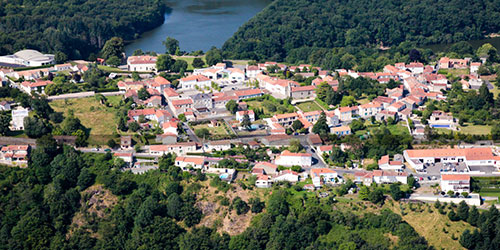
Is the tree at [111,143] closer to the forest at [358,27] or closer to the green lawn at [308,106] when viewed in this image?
the green lawn at [308,106]

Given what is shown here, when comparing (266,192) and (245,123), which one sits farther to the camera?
(245,123)

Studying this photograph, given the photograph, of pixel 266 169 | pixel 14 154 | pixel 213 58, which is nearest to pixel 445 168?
pixel 266 169

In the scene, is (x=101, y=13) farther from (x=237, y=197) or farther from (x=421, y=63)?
(x=237, y=197)

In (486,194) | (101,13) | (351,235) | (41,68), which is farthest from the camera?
(101,13)

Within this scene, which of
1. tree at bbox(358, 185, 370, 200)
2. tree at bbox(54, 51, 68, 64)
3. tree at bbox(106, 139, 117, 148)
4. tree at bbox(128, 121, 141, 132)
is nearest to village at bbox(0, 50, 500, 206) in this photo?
tree at bbox(128, 121, 141, 132)

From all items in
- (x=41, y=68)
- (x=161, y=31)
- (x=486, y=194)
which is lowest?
(x=161, y=31)

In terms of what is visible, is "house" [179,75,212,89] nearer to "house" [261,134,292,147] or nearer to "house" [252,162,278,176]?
"house" [261,134,292,147]

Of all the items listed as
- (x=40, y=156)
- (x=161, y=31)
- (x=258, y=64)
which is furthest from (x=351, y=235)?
(x=161, y=31)
